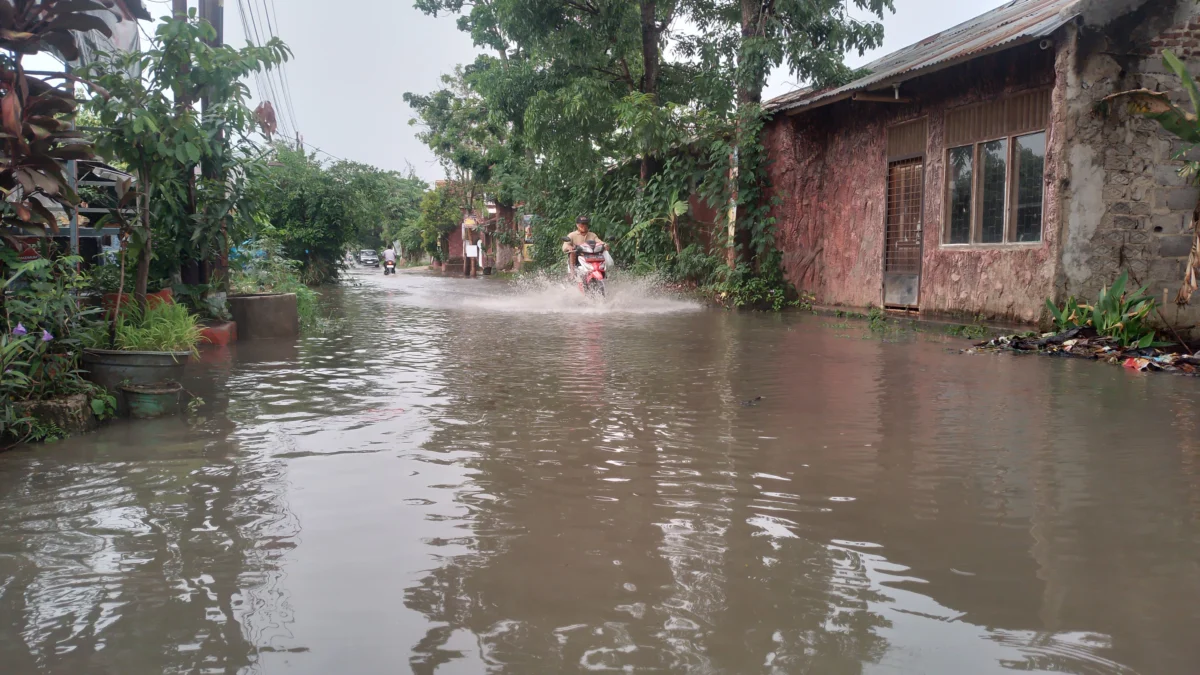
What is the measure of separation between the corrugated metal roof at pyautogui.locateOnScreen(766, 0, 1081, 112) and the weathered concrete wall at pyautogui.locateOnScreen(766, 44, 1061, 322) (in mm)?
496

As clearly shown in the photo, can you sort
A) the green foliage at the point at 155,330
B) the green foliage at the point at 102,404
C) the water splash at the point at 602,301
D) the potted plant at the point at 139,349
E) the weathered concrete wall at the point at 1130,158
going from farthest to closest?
1. the water splash at the point at 602,301
2. the weathered concrete wall at the point at 1130,158
3. the green foliage at the point at 155,330
4. the potted plant at the point at 139,349
5. the green foliage at the point at 102,404

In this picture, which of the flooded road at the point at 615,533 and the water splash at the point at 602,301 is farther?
the water splash at the point at 602,301

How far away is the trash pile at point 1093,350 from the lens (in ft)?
27.7

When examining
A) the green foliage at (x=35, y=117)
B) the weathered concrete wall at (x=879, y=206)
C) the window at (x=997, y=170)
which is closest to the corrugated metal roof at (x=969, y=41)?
the weathered concrete wall at (x=879, y=206)

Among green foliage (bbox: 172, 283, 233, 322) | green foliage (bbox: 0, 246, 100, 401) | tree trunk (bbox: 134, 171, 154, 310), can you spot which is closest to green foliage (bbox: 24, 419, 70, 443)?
green foliage (bbox: 0, 246, 100, 401)

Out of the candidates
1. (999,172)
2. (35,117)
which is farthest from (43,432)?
(999,172)

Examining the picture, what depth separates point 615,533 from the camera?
3.72m

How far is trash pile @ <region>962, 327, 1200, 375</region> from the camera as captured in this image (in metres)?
8.45

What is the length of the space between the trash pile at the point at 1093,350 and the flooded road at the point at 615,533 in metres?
1.33

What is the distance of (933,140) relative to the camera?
13.6m

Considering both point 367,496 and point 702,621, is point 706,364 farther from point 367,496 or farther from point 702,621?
point 702,621

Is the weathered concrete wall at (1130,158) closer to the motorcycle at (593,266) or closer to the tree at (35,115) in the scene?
the motorcycle at (593,266)

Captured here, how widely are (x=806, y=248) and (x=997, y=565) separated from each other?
14.2 metres

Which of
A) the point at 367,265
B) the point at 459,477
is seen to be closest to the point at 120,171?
the point at 459,477
